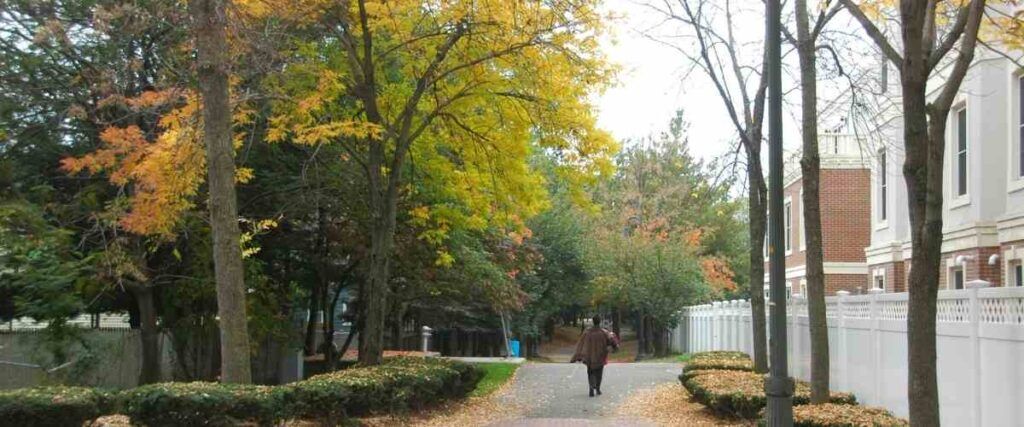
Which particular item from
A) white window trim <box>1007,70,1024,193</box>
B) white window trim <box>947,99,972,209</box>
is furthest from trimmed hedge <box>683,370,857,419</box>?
white window trim <box>947,99,972,209</box>

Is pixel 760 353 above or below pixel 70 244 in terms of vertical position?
below

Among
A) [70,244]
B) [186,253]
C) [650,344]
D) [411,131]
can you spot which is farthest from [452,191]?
[650,344]

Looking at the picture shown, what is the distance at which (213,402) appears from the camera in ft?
30.9

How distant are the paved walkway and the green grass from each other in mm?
301

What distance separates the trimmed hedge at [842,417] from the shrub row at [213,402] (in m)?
5.48

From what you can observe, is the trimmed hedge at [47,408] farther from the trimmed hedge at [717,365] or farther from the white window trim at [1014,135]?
the white window trim at [1014,135]

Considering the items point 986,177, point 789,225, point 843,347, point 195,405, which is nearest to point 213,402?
point 195,405

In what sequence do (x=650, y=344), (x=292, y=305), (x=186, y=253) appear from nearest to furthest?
(x=186, y=253), (x=292, y=305), (x=650, y=344)

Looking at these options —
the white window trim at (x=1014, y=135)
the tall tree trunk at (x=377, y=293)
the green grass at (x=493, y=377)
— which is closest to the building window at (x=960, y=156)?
the white window trim at (x=1014, y=135)

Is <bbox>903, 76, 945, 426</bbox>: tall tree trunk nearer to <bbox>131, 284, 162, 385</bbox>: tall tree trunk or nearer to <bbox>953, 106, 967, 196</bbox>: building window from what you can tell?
<bbox>953, 106, 967, 196</bbox>: building window

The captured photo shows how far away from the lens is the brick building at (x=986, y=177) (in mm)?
15820

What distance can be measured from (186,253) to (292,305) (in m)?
6.39

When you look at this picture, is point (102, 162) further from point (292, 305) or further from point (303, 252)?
point (292, 305)

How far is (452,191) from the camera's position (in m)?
18.2
